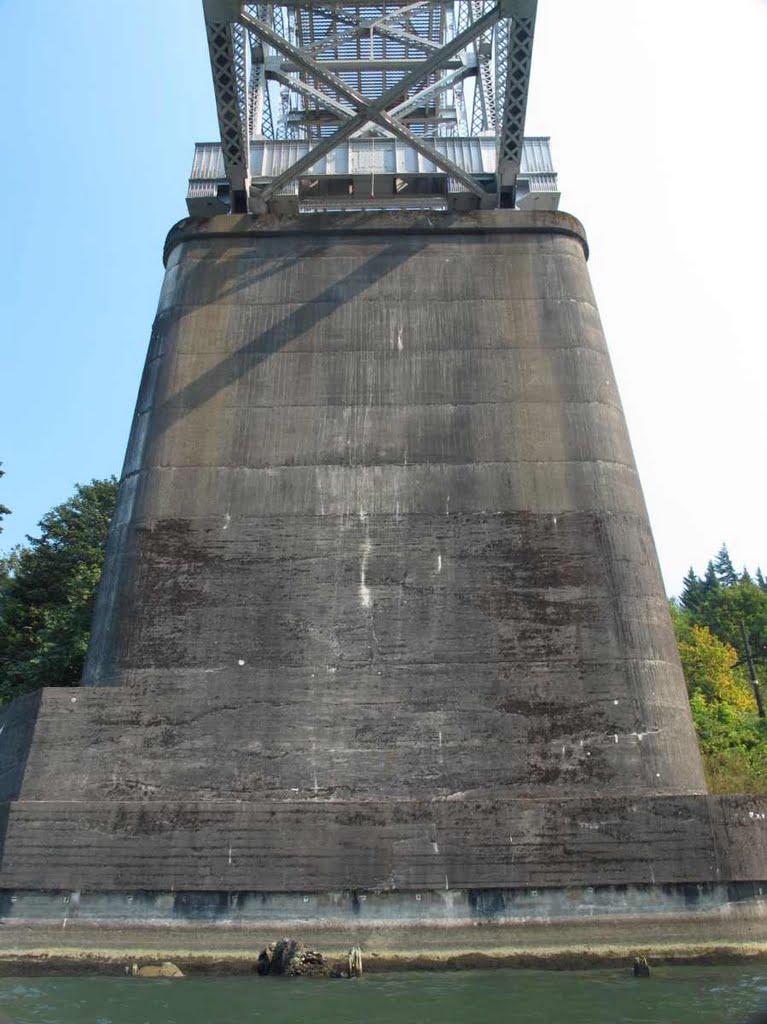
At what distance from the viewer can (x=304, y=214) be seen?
55.0 ft

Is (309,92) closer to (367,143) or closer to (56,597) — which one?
(367,143)

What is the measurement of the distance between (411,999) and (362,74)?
29244 mm

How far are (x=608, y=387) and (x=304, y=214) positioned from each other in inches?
288

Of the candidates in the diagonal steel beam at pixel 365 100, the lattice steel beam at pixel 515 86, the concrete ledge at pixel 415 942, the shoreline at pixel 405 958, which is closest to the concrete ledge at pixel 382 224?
the diagonal steel beam at pixel 365 100

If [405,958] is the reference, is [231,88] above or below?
above

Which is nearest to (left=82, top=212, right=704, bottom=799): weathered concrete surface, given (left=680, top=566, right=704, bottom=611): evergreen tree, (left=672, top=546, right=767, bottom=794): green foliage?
(left=672, top=546, right=767, bottom=794): green foliage

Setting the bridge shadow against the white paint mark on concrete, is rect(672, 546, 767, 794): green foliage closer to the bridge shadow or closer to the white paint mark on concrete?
the white paint mark on concrete

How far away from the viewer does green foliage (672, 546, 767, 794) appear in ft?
68.4

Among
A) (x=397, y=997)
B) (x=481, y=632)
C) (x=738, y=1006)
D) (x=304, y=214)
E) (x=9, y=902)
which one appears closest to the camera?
(x=738, y=1006)

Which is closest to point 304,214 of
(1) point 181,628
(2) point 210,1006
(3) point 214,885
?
(1) point 181,628

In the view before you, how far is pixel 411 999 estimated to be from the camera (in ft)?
27.4

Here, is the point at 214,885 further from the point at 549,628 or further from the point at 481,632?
the point at 549,628

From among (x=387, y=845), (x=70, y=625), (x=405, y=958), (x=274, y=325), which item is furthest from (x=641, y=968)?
(x=70, y=625)

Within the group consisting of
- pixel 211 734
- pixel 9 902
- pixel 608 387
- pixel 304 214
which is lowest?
pixel 9 902
